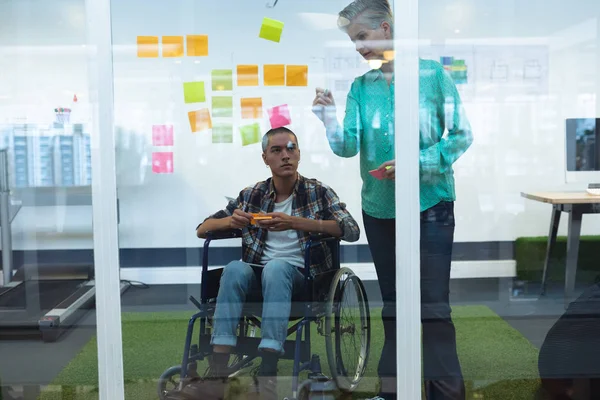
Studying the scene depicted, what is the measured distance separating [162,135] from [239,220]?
2.46 feet

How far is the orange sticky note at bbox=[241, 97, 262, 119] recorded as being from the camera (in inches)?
123

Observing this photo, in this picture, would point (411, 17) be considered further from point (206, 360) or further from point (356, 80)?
point (206, 360)

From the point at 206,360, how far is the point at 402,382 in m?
0.81

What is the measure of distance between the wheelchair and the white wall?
14.0 inches

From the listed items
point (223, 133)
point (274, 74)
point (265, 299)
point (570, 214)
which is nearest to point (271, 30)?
point (274, 74)

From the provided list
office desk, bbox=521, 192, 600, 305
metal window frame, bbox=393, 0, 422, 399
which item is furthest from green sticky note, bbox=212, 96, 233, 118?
office desk, bbox=521, 192, 600, 305

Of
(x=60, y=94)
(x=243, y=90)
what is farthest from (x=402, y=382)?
(x=60, y=94)

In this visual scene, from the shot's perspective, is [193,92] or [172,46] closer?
[172,46]

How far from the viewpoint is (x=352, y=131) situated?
2746 mm

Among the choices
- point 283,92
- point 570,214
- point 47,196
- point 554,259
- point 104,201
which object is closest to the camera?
point 104,201

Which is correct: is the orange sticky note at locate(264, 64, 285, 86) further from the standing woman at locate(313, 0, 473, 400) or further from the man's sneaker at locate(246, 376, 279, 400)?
the man's sneaker at locate(246, 376, 279, 400)

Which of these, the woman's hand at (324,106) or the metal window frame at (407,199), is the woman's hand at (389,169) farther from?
the woman's hand at (324,106)

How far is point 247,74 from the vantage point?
3162 millimetres

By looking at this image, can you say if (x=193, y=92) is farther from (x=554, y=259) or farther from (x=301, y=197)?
(x=554, y=259)
